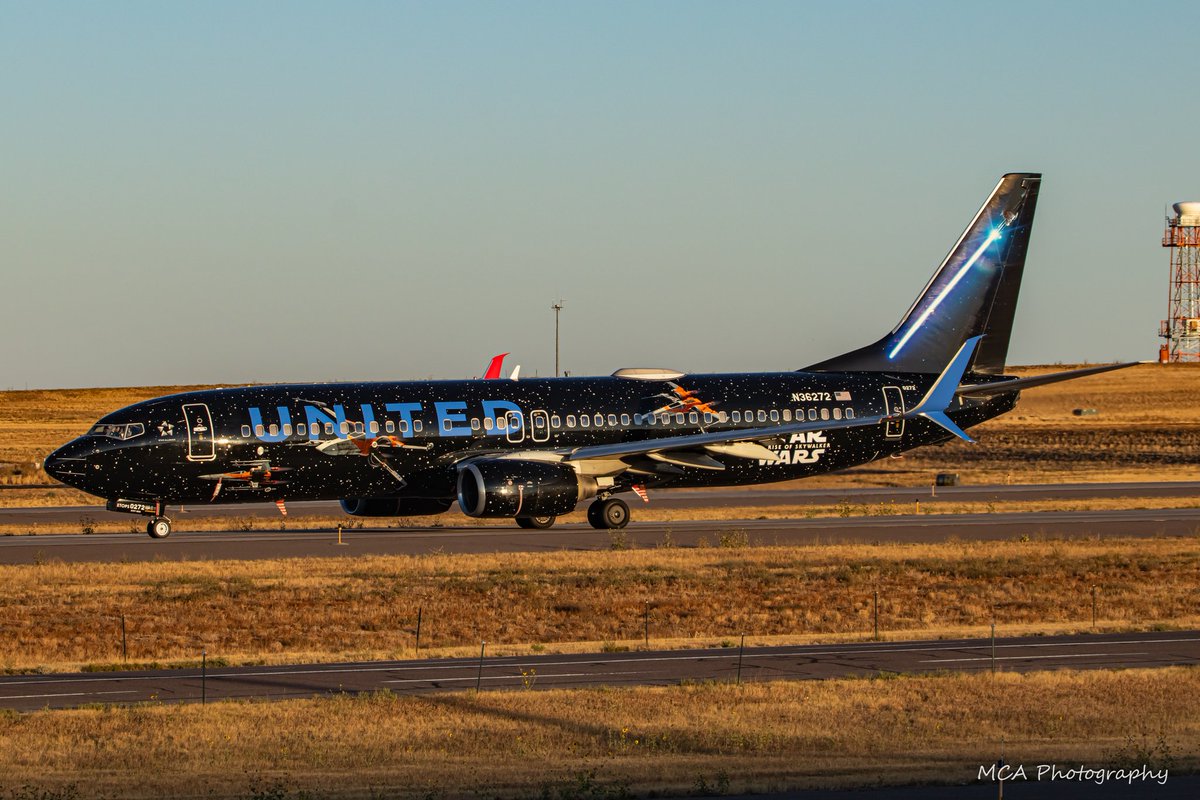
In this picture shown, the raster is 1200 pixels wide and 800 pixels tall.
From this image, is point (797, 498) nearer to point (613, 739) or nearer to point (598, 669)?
point (598, 669)

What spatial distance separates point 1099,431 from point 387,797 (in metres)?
106

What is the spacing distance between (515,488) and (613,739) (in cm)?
2511

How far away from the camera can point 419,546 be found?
1791 inches

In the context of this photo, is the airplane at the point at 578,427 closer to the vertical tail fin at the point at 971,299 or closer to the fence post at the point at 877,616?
the vertical tail fin at the point at 971,299

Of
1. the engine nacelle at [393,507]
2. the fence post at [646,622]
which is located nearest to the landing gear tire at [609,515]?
the engine nacelle at [393,507]

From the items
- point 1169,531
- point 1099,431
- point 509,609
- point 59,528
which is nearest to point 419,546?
point 509,609

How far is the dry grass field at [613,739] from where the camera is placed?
59.6 feet

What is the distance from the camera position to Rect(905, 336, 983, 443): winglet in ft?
170

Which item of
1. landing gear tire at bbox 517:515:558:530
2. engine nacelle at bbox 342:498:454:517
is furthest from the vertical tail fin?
engine nacelle at bbox 342:498:454:517

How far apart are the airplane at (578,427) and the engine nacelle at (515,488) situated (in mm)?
59

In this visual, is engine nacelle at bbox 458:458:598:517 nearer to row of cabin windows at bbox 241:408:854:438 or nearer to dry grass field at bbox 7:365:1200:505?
row of cabin windows at bbox 241:408:854:438

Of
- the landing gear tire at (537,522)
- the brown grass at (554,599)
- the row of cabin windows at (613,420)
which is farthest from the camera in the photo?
the landing gear tire at (537,522)

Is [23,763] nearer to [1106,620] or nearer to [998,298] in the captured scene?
[1106,620]

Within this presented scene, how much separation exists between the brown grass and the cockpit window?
5.73 meters
